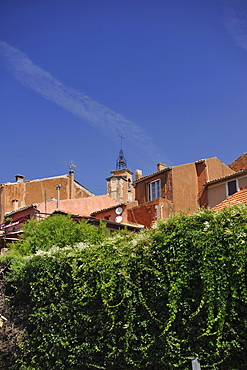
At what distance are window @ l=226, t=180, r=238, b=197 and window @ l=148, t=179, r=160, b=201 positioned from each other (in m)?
6.84

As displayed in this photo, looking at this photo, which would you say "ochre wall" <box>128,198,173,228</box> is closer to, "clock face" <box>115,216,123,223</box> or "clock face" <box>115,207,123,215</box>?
"clock face" <box>115,207,123,215</box>

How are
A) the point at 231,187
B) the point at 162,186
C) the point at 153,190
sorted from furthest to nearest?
the point at 153,190
the point at 162,186
the point at 231,187

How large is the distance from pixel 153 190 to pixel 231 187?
26.3 feet

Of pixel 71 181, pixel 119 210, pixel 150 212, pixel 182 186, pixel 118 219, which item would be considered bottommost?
pixel 118 219

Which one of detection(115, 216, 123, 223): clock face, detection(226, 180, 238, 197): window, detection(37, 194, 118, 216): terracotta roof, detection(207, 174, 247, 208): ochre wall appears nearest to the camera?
detection(207, 174, 247, 208): ochre wall

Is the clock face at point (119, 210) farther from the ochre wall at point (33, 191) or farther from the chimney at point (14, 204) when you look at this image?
the chimney at point (14, 204)

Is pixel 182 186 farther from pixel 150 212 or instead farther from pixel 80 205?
pixel 80 205

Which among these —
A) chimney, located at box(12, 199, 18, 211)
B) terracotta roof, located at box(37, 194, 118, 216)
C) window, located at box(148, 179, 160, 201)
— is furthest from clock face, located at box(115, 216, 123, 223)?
chimney, located at box(12, 199, 18, 211)

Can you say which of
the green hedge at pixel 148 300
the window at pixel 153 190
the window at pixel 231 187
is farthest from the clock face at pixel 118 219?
the green hedge at pixel 148 300

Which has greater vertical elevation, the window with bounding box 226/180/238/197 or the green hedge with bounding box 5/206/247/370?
the window with bounding box 226/180/238/197

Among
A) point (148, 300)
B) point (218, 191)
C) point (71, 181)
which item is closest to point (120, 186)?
point (71, 181)

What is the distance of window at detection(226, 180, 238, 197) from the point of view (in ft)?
89.4

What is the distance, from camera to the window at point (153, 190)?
110ft

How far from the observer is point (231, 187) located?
27.6 metres
